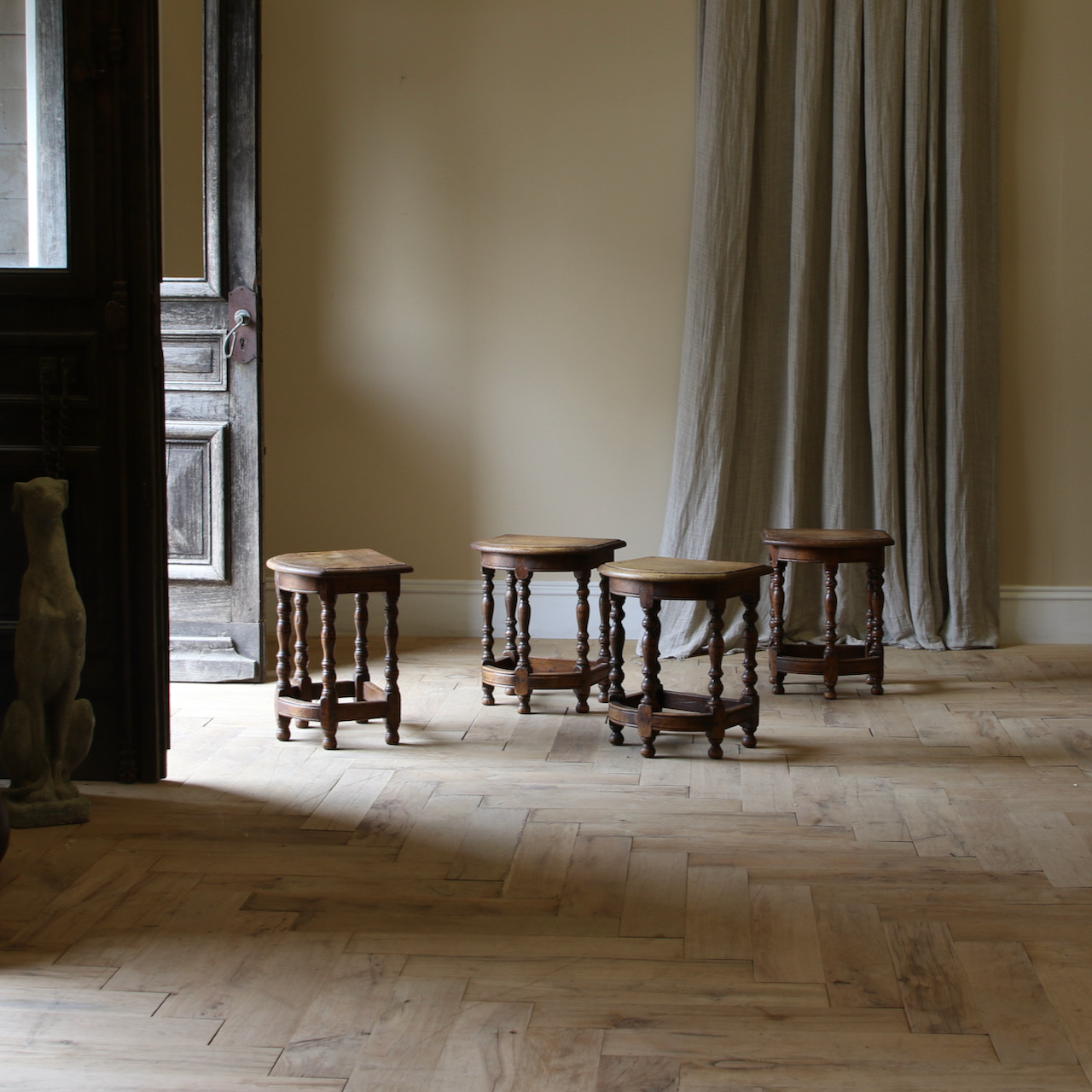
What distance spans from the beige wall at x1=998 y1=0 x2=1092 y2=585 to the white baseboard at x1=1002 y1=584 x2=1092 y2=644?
0.04 meters

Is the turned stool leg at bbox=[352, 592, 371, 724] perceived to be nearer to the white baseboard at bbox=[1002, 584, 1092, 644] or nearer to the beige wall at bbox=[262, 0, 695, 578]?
the beige wall at bbox=[262, 0, 695, 578]

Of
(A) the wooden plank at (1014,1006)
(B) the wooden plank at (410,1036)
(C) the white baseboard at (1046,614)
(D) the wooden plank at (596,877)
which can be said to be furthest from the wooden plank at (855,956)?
(C) the white baseboard at (1046,614)

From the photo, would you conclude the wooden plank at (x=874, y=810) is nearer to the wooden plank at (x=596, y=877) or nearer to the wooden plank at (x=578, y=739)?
the wooden plank at (x=596, y=877)

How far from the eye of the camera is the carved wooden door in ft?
12.9

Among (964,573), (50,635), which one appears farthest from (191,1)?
(964,573)

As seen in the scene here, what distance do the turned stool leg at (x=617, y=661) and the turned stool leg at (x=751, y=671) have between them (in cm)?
→ 33

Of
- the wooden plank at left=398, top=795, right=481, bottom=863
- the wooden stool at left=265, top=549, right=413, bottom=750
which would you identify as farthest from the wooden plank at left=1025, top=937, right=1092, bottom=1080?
the wooden stool at left=265, top=549, right=413, bottom=750

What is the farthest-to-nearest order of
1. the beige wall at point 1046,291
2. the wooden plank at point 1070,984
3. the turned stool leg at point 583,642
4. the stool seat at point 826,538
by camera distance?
the beige wall at point 1046,291 → the stool seat at point 826,538 → the turned stool leg at point 583,642 → the wooden plank at point 1070,984

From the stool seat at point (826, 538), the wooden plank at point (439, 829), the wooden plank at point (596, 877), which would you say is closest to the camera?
the wooden plank at point (596, 877)

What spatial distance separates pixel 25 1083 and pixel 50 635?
1172mm

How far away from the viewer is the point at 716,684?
309cm

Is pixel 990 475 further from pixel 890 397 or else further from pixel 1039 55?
pixel 1039 55

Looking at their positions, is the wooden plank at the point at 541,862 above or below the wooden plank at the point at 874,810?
below

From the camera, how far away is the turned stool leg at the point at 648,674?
305 cm
